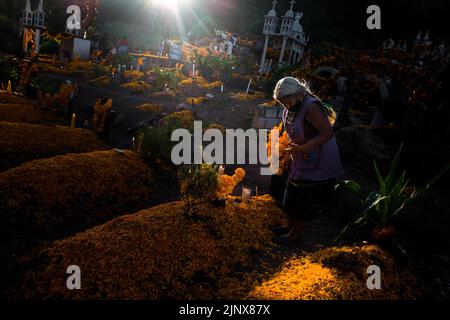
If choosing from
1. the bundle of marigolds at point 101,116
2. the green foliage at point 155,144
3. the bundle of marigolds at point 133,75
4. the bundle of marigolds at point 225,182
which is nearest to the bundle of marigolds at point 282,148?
the bundle of marigolds at point 225,182

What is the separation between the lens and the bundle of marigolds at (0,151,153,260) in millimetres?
3500

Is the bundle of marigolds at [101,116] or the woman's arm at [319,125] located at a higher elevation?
the woman's arm at [319,125]

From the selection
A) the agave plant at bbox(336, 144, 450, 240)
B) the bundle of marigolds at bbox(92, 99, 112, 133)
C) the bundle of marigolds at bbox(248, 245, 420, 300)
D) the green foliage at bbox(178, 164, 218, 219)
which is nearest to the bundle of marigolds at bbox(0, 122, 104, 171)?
the bundle of marigolds at bbox(92, 99, 112, 133)

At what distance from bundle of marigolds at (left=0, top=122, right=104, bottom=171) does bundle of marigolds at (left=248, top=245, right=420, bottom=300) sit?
173 inches

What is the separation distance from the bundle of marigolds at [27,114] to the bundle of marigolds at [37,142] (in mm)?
943

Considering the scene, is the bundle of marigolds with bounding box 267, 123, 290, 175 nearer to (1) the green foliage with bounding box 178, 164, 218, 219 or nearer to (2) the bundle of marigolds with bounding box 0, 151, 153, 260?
(1) the green foliage with bounding box 178, 164, 218, 219

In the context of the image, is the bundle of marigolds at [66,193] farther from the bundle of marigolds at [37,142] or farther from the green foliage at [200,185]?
the green foliage at [200,185]

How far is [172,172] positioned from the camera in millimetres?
5363

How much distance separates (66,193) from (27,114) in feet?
12.7

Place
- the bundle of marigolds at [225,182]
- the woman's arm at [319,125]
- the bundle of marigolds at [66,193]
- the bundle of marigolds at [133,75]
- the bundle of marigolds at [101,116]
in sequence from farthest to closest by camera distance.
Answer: the bundle of marigolds at [133,75], the bundle of marigolds at [101,116], the bundle of marigolds at [225,182], the bundle of marigolds at [66,193], the woman's arm at [319,125]

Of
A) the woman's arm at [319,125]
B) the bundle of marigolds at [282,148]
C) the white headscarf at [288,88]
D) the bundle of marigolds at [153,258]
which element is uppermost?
the white headscarf at [288,88]

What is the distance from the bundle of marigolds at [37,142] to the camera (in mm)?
4953

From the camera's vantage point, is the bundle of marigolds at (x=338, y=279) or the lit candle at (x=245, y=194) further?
the lit candle at (x=245, y=194)
